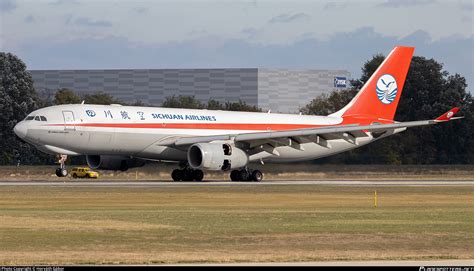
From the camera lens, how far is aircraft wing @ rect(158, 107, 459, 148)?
6316 cm

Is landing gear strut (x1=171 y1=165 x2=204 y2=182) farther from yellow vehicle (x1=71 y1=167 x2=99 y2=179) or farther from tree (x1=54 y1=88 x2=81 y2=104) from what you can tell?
tree (x1=54 y1=88 x2=81 y2=104)

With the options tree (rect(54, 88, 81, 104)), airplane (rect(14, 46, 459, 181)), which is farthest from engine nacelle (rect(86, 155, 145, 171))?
A: tree (rect(54, 88, 81, 104))

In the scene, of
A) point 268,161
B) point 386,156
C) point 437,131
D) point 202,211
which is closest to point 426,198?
point 202,211

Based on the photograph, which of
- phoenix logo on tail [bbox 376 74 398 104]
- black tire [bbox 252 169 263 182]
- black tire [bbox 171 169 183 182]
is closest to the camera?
black tire [bbox 252 169 263 182]

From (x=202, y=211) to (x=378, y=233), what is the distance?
987 centimetres

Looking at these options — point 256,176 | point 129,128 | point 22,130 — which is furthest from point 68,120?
point 256,176

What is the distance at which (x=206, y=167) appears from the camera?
2395 inches

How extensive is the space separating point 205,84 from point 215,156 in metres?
76.1

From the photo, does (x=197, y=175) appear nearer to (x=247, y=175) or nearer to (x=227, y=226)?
(x=247, y=175)

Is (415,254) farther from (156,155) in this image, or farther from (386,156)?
(386,156)

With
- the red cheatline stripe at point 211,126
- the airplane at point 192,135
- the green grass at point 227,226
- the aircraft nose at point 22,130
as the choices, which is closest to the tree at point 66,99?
the airplane at point 192,135

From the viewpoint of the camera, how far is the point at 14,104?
106188 mm

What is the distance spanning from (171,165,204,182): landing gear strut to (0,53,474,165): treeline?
68.5ft

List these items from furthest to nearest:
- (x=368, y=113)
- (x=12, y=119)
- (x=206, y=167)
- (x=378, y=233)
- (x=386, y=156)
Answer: (x=12, y=119) < (x=386, y=156) < (x=368, y=113) < (x=206, y=167) < (x=378, y=233)
